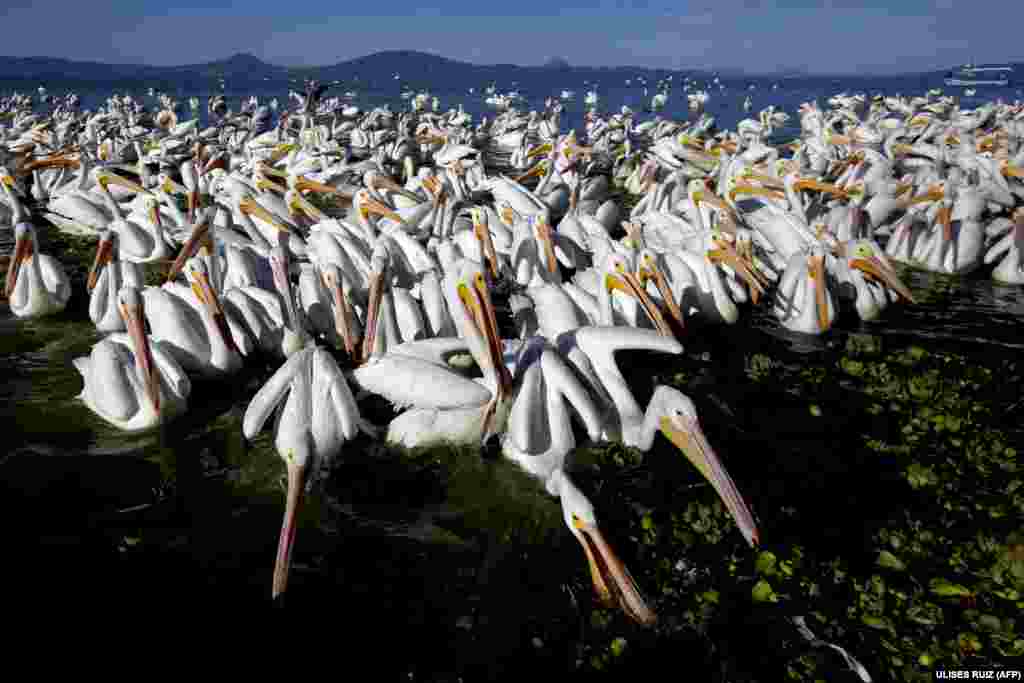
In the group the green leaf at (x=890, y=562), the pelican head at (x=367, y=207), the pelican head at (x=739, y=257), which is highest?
the pelican head at (x=367, y=207)

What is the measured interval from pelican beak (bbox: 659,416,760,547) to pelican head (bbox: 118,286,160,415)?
2981 millimetres

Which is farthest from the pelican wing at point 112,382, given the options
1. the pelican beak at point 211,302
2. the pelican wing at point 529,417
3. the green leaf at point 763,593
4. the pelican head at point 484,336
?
the green leaf at point 763,593

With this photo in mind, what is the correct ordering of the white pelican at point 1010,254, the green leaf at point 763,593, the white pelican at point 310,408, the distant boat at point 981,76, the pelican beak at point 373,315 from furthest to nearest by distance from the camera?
the distant boat at point 981,76 → the white pelican at point 1010,254 → the pelican beak at point 373,315 → the white pelican at point 310,408 → the green leaf at point 763,593

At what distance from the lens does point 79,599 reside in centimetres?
334

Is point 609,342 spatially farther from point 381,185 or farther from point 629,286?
point 381,185

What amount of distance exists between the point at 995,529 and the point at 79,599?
4.57 meters

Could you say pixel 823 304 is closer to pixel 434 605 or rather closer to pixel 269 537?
pixel 434 605

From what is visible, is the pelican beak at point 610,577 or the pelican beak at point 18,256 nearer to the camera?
the pelican beak at point 610,577

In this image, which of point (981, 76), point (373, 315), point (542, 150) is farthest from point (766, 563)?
point (981, 76)

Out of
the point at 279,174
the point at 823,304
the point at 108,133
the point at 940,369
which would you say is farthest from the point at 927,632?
the point at 108,133

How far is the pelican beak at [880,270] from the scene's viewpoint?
660 centimetres

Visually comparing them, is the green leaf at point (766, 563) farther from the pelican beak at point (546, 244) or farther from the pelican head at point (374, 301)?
the pelican beak at point (546, 244)

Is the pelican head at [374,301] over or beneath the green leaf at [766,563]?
over

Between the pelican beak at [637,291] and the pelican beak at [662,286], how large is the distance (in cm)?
24
